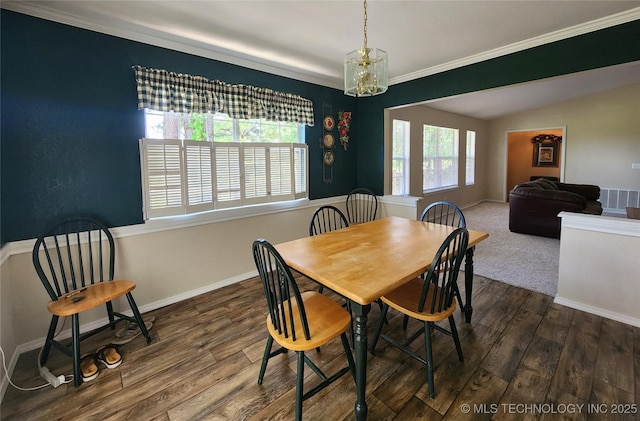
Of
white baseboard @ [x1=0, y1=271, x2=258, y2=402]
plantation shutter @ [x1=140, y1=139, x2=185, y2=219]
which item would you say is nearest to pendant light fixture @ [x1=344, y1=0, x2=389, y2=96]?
plantation shutter @ [x1=140, y1=139, x2=185, y2=219]

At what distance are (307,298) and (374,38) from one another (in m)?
2.42

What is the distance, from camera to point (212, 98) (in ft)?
9.64

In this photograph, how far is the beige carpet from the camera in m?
3.28

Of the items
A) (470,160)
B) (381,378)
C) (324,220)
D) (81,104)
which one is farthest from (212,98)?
(470,160)

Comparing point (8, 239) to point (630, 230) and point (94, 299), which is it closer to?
point (94, 299)

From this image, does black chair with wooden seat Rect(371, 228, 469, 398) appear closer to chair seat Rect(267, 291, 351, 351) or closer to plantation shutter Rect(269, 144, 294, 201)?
chair seat Rect(267, 291, 351, 351)

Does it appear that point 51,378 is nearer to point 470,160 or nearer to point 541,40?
point 541,40

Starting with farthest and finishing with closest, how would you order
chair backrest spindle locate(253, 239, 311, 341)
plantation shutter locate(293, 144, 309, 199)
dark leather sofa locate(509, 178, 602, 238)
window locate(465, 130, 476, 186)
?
window locate(465, 130, 476, 186), dark leather sofa locate(509, 178, 602, 238), plantation shutter locate(293, 144, 309, 199), chair backrest spindle locate(253, 239, 311, 341)

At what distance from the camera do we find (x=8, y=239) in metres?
2.12

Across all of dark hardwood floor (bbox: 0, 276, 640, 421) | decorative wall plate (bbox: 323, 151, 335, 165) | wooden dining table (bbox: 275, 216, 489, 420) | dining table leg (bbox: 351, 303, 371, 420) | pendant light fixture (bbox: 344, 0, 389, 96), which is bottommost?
dark hardwood floor (bbox: 0, 276, 640, 421)

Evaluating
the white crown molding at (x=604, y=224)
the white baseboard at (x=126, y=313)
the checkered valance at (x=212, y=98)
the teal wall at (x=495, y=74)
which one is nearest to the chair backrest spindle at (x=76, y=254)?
the white baseboard at (x=126, y=313)

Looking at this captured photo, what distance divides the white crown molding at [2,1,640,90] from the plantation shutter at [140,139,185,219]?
2.96 ft

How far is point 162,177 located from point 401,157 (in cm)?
441

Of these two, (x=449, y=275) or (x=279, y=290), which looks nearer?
(x=279, y=290)
